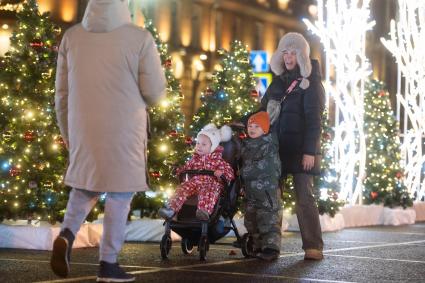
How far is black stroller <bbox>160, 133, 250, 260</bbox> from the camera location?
9.55m

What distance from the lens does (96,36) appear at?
6992 mm

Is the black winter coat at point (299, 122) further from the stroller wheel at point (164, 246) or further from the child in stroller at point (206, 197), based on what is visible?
the stroller wheel at point (164, 246)

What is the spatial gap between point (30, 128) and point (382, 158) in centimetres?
975

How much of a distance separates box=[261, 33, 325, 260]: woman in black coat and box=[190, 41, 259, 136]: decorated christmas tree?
368 cm

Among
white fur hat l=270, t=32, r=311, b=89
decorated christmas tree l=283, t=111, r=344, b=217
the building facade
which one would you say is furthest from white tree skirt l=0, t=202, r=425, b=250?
the building facade

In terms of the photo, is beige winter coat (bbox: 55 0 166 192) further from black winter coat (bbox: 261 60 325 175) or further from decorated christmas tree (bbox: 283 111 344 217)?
decorated christmas tree (bbox: 283 111 344 217)

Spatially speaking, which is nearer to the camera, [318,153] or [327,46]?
[318,153]

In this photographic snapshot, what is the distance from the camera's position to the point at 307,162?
970 cm

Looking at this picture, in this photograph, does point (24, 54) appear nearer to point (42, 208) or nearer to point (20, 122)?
point (20, 122)

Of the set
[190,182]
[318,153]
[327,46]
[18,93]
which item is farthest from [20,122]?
[327,46]

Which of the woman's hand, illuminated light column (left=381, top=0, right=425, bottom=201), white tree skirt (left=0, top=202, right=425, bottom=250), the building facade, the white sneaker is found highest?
the building facade

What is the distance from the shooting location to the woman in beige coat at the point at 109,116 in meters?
6.82

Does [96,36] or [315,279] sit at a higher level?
[96,36]

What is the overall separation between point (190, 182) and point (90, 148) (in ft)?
9.91
